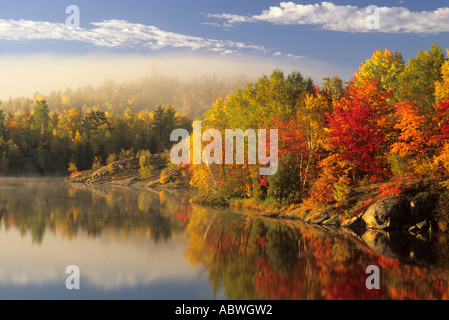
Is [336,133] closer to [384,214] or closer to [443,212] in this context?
[384,214]

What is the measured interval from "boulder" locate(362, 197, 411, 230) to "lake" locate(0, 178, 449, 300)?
150 centimetres

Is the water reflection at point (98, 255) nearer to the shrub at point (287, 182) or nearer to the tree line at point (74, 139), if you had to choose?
the shrub at point (287, 182)

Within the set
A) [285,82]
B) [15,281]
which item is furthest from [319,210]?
[15,281]

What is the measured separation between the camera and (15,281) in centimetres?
1462

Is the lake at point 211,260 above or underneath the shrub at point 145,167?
above

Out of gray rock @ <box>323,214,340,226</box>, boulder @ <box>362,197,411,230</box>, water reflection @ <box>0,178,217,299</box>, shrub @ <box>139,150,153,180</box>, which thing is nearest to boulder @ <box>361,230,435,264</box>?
boulder @ <box>362,197,411,230</box>

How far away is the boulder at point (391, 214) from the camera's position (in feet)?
83.9

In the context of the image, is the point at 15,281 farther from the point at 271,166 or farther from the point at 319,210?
the point at 271,166

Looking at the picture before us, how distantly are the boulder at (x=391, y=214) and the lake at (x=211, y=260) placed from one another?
1.50 meters

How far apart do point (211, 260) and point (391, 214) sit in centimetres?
1272

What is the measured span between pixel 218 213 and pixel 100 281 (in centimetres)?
2070

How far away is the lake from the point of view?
13.6 meters

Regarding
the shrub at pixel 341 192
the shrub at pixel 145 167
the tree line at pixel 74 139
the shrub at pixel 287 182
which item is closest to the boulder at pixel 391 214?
the shrub at pixel 341 192

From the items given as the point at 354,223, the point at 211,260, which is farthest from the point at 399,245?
the point at 211,260
